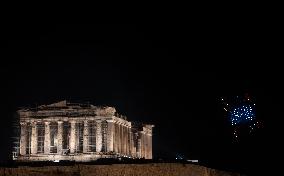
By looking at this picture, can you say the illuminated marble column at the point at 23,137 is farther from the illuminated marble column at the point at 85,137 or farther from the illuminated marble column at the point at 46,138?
the illuminated marble column at the point at 85,137

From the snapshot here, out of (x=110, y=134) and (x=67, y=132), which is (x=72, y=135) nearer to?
(x=67, y=132)

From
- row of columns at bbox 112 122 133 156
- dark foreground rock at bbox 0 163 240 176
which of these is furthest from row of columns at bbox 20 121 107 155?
dark foreground rock at bbox 0 163 240 176

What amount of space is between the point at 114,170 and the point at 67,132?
60096 millimetres

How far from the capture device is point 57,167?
13.6m

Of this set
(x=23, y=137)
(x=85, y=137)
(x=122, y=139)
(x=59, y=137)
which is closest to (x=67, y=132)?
(x=59, y=137)

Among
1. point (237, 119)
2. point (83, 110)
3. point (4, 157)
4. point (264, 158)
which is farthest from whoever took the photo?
point (4, 157)

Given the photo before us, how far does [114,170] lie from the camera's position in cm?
1384

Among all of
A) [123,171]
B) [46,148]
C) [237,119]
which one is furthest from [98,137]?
[123,171]

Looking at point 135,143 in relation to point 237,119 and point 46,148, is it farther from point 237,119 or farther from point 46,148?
point 237,119

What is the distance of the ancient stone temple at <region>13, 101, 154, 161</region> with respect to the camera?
236 ft

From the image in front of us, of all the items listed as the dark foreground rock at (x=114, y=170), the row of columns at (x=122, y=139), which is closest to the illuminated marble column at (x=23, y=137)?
the row of columns at (x=122, y=139)

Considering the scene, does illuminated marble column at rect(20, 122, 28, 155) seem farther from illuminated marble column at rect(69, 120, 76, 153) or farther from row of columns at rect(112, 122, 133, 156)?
row of columns at rect(112, 122, 133, 156)

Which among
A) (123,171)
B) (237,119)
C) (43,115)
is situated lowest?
(123,171)

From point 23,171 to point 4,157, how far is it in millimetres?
67019
